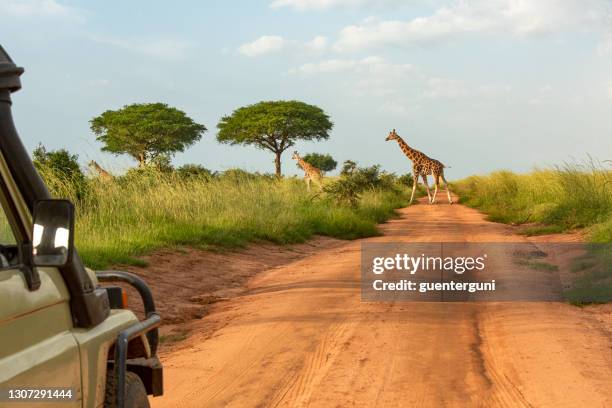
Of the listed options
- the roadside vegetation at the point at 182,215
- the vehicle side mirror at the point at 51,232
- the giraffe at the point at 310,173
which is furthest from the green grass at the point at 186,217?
the giraffe at the point at 310,173

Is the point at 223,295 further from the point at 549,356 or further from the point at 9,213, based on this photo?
the point at 9,213

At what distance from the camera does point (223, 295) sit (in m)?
10.4

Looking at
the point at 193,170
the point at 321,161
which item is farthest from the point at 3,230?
the point at 321,161

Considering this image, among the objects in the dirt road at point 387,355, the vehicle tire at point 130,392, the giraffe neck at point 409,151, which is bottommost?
the dirt road at point 387,355

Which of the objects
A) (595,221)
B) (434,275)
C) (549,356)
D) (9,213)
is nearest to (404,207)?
(595,221)

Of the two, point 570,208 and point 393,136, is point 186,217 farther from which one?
point 393,136

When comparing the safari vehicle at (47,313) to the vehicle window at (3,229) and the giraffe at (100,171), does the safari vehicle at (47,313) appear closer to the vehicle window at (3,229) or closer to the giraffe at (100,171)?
the vehicle window at (3,229)

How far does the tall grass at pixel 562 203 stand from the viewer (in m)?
16.6

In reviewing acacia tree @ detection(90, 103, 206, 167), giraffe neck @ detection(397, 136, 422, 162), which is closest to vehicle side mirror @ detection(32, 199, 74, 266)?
giraffe neck @ detection(397, 136, 422, 162)

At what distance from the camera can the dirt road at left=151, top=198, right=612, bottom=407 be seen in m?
5.27

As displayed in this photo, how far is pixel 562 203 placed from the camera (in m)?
19.1

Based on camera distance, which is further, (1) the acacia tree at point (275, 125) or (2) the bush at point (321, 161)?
(2) the bush at point (321, 161)

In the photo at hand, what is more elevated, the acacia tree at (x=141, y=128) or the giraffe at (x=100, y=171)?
the acacia tree at (x=141, y=128)

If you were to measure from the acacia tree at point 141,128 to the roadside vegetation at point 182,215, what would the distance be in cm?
2020
